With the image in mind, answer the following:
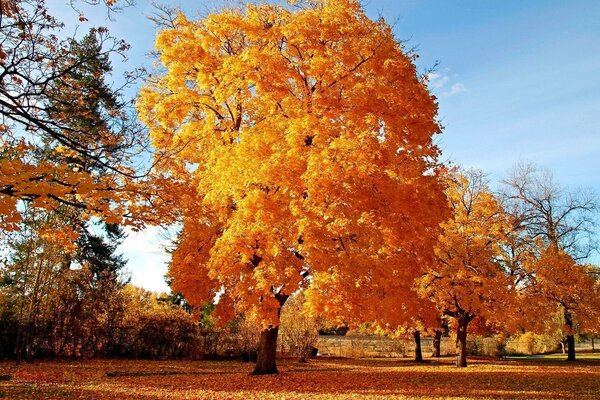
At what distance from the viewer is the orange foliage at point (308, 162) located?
1105 centimetres

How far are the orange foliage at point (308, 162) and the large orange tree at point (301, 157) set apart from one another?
0.12 feet

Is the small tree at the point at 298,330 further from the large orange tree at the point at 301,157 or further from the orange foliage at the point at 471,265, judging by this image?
the large orange tree at the point at 301,157

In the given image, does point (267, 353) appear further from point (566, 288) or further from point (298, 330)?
point (566, 288)

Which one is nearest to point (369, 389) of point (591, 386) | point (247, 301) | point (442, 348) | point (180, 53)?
point (247, 301)

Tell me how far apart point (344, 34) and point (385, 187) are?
4619 mm

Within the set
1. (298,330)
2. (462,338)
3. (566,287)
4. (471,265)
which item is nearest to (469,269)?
(471,265)

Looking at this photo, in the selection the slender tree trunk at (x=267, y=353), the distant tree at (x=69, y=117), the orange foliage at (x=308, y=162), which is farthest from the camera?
the slender tree trunk at (x=267, y=353)

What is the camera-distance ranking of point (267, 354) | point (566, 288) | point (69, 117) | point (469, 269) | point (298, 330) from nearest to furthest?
point (69, 117) < point (267, 354) < point (469, 269) < point (566, 288) < point (298, 330)

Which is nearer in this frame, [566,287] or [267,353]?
[267,353]

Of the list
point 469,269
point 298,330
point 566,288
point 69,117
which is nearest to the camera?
point 69,117

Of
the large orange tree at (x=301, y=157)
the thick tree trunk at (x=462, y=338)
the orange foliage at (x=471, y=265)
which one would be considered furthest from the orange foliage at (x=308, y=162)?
the thick tree trunk at (x=462, y=338)

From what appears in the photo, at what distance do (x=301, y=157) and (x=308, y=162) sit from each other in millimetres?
519

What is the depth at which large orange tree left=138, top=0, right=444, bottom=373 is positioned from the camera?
Result: 1107 centimetres

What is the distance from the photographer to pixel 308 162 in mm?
11148
